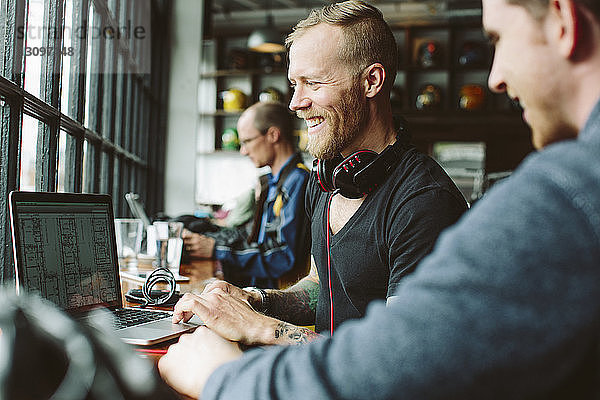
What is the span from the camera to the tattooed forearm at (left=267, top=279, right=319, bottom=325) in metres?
1.70

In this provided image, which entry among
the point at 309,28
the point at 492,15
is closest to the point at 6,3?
the point at 309,28

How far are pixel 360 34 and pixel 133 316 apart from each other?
973 mm

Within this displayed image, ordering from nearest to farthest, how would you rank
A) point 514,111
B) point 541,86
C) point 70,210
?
1. point 541,86
2. point 70,210
3. point 514,111

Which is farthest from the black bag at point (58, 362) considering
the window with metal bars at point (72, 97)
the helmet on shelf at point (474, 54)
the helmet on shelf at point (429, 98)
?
the helmet on shelf at point (474, 54)

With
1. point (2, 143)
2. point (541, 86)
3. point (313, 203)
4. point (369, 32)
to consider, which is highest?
point (369, 32)

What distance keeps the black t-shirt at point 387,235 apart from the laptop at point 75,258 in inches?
16.1

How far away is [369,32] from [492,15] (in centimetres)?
107

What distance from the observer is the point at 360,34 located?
5.74 feet

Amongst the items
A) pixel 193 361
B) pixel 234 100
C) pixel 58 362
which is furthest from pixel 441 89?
pixel 58 362

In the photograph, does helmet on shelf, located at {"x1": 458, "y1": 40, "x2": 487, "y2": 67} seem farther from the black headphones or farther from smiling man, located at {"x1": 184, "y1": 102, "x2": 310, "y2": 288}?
the black headphones

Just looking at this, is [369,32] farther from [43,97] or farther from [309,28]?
[43,97]

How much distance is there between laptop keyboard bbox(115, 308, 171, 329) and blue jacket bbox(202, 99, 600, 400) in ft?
2.59

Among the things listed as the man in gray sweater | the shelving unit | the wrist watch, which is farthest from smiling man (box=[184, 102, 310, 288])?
the shelving unit

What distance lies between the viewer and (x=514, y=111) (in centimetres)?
678
